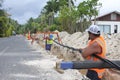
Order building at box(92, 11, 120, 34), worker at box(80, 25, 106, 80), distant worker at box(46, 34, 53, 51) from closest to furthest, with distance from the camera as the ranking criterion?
worker at box(80, 25, 106, 80), distant worker at box(46, 34, 53, 51), building at box(92, 11, 120, 34)

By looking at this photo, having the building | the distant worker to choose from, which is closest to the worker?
the distant worker

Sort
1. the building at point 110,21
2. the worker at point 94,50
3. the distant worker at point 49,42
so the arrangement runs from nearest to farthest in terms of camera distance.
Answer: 1. the worker at point 94,50
2. the distant worker at point 49,42
3. the building at point 110,21

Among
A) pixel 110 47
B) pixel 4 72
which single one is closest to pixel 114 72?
pixel 4 72

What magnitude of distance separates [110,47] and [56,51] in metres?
5.95

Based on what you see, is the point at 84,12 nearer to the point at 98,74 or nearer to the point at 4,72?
the point at 4,72

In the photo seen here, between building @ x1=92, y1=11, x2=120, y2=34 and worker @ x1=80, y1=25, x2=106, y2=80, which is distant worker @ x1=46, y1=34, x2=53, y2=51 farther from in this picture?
building @ x1=92, y1=11, x2=120, y2=34

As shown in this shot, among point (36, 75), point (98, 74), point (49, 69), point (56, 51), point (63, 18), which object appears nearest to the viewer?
point (98, 74)

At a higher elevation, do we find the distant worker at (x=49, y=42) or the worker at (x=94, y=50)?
the worker at (x=94, y=50)

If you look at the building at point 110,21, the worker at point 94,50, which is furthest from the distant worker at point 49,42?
the building at point 110,21

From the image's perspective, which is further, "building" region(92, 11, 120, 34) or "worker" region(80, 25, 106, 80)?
"building" region(92, 11, 120, 34)

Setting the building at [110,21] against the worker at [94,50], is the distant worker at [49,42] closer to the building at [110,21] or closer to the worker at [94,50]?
the worker at [94,50]

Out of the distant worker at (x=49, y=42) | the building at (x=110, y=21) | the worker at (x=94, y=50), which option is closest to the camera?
the worker at (x=94, y=50)

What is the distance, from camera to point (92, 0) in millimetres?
45125

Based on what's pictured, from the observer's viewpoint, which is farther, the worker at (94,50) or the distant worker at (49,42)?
the distant worker at (49,42)
